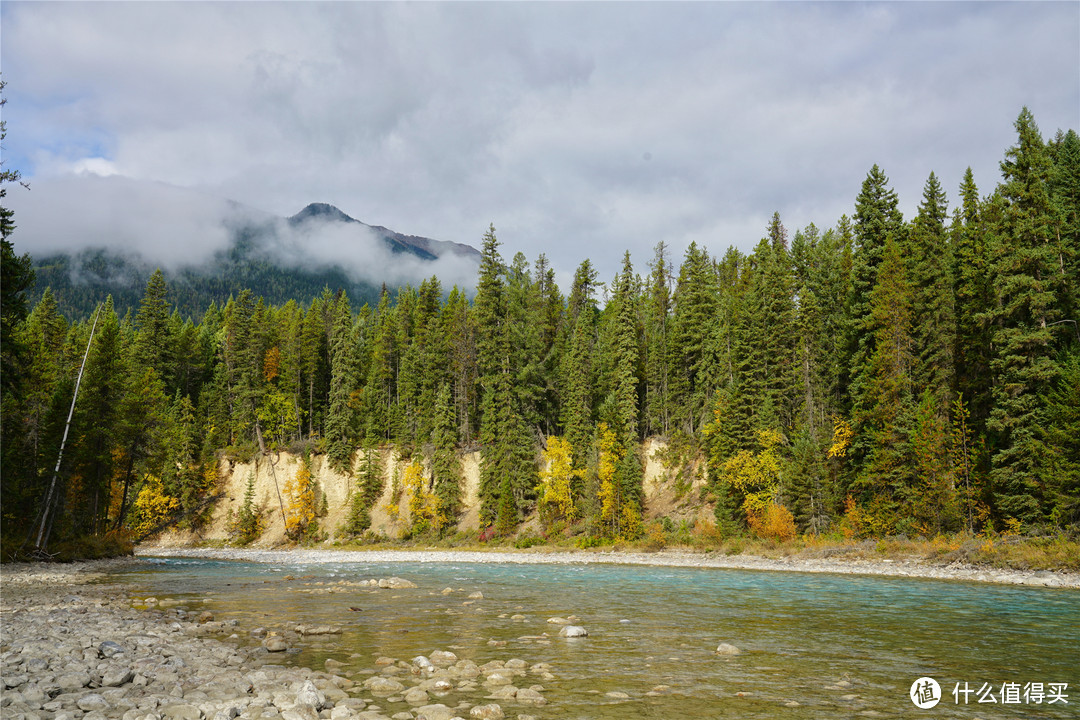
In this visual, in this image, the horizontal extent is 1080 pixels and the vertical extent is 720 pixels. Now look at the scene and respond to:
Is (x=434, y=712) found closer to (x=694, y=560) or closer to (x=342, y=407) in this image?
(x=694, y=560)

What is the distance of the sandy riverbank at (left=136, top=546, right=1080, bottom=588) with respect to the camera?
27.3 meters

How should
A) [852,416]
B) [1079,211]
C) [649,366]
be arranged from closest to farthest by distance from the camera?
[1079,211]
[852,416]
[649,366]

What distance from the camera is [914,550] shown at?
34.0 meters

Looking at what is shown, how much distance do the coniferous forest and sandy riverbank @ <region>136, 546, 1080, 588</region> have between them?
470cm

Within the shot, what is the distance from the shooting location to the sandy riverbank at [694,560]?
27.3 meters

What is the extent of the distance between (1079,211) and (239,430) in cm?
8676

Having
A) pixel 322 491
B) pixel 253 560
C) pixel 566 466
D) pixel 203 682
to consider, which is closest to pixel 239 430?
pixel 322 491

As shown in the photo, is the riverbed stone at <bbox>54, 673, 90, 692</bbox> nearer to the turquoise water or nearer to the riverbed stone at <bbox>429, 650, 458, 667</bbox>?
the turquoise water

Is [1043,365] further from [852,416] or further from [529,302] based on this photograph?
[529,302]

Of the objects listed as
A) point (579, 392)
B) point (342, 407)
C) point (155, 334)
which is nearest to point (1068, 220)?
point (579, 392)

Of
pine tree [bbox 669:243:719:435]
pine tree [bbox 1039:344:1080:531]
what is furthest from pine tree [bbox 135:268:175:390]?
pine tree [bbox 1039:344:1080:531]

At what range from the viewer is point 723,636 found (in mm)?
14586

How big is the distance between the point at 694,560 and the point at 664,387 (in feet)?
96.9

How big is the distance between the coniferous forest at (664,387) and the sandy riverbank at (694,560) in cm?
470
